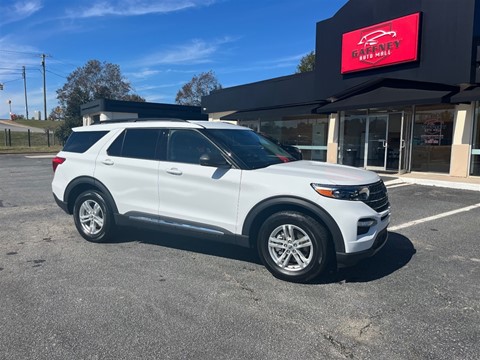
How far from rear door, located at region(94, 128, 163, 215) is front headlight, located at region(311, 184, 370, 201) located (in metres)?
2.18

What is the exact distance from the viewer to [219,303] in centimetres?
381

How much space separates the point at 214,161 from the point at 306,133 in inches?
602

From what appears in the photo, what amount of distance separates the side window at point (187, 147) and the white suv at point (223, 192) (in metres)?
0.01

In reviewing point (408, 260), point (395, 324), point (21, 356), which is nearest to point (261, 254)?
point (395, 324)

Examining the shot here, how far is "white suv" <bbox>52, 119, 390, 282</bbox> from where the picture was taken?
13.6 ft

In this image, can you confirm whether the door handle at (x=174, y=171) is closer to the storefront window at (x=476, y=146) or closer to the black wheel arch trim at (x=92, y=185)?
the black wheel arch trim at (x=92, y=185)

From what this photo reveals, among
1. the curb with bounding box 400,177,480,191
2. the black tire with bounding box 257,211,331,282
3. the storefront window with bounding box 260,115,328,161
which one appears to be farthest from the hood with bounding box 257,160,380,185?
the storefront window with bounding box 260,115,328,161

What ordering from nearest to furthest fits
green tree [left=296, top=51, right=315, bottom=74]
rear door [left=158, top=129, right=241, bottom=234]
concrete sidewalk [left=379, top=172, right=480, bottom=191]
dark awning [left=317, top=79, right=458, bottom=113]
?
rear door [left=158, top=129, right=241, bottom=234] → concrete sidewalk [left=379, top=172, right=480, bottom=191] → dark awning [left=317, top=79, right=458, bottom=113] → green tree [left=296, top=51, right=315, bottom=74]

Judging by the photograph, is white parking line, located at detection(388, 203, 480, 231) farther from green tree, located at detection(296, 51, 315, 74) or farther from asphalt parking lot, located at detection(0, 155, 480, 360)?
green tree, located at detection(296, 51, 315, 74)

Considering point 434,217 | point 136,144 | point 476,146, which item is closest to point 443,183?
point 476,146

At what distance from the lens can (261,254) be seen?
4473 millimetres

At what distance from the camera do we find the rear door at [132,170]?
523 cm

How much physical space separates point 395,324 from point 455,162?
458 inches

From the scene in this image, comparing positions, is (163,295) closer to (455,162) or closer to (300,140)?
(455,162)
